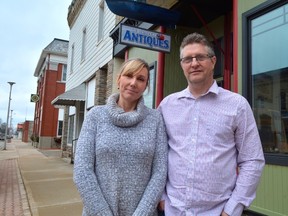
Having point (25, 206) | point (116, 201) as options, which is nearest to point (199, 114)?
point (116, 201)

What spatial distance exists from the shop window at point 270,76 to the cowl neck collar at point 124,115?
7.06ft

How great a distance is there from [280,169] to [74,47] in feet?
45.3

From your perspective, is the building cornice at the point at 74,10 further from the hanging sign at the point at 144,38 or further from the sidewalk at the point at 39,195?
the hanging sign at the point at 144,38

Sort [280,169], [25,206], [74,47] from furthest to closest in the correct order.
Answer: [74,47] < [25,206] < [280,169]

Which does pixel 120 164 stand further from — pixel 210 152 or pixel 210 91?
pixel 210 91

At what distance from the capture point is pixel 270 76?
3713mm

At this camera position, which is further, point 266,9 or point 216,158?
point 266,9

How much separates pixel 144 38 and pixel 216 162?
371 centimetres

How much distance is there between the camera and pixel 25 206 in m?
6.10

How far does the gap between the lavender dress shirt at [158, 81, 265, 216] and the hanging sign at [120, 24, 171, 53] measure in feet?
10.8

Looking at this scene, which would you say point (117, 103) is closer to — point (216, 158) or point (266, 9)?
point (216, 158)

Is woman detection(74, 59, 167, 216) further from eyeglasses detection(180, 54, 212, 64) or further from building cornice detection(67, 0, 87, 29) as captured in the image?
building cornice detection(67, 0, 87, 29)

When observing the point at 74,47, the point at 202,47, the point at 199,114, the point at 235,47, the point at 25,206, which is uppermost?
the point at 74,47

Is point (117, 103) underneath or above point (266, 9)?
underneath
